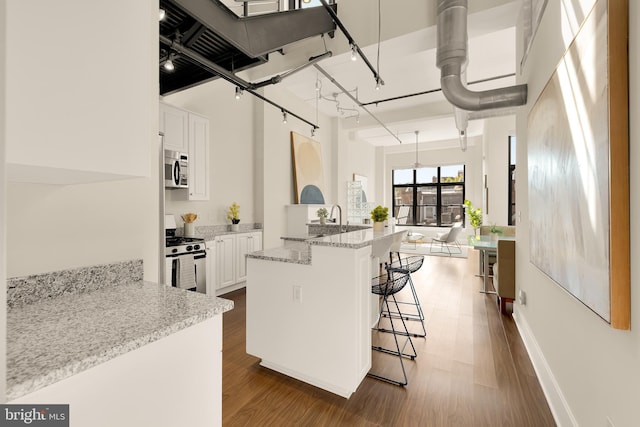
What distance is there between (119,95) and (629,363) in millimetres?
2073

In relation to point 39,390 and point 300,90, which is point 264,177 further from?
point 39,390

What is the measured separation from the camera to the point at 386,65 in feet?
15.8

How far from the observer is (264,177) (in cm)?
540

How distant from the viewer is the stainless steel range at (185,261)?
3.47 m

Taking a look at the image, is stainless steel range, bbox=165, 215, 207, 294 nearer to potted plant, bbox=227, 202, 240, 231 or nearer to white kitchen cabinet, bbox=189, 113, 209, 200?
white kitchen cabinet, bbox=189, 113, 209, 200

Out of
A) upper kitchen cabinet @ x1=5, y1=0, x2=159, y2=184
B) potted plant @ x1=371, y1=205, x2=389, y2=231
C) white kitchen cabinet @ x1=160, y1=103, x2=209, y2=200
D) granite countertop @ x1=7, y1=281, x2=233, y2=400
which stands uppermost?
white kitchen cabinet @ x1=160, y1=103, x2=209, y2=200

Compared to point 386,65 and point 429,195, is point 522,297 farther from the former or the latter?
point 429,195

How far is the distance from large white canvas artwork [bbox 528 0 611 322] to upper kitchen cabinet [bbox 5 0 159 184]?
1.79 m

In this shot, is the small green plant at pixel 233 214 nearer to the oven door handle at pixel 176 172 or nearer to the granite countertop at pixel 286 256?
the oven door handle at pixel 176 172

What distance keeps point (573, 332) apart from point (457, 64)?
254 centimetres

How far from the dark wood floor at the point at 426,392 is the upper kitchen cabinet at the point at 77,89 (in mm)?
1770

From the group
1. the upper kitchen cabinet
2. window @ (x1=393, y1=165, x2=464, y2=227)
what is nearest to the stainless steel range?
the upper kitchen cabinet

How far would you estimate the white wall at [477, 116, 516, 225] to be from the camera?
678 cm

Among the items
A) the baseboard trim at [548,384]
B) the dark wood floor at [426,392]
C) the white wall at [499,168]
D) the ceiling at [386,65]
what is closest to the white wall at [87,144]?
the dark wood floor at [426,392]
